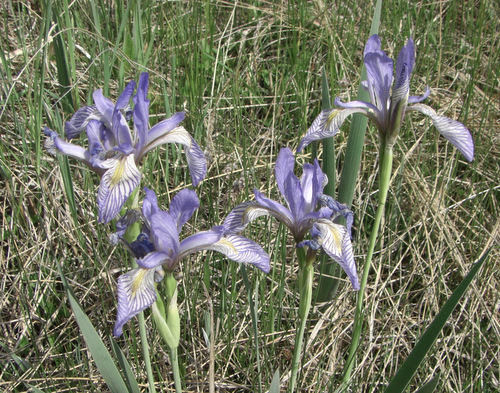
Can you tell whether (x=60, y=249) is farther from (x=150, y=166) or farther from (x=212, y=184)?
(x=212, y=184)

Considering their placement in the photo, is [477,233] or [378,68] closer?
[378,68]

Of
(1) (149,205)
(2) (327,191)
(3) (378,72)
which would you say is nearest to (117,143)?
(1) (149,205)

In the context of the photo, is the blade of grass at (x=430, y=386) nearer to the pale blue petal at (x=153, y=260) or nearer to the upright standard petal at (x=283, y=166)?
the upright standard petal at (x=283, y=166)

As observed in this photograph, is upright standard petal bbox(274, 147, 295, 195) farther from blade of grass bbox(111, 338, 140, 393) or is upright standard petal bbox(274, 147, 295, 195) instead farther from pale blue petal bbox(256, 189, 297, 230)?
blade of grass bbox(111, 338, 140, 393)

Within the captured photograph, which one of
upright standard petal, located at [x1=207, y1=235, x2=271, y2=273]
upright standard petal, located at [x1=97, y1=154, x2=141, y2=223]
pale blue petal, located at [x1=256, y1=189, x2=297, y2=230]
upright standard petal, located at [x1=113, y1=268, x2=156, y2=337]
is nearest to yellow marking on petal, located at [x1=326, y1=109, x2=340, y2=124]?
pale blue petal, located at [x1=256, y1=189, x2=297, y2=230]

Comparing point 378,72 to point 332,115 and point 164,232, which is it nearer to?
point 332,115

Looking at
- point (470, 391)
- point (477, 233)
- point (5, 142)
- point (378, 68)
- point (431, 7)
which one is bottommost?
point (470, 391)

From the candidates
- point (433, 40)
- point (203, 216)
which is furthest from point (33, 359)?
point (433, 40)
